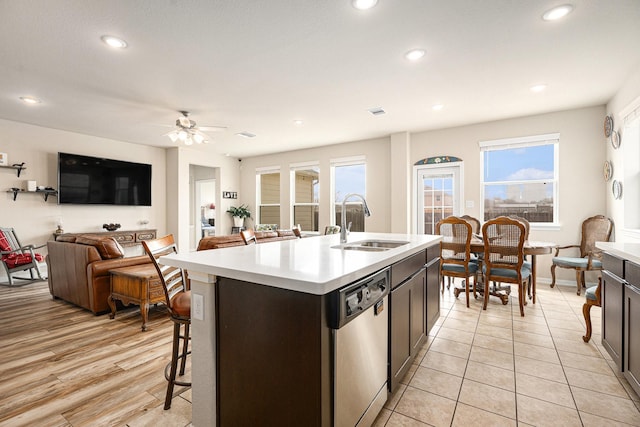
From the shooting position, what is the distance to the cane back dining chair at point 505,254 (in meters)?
3.29

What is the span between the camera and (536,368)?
2197mm

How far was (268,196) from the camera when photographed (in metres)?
8.33

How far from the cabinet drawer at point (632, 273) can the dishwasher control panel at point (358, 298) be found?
138 cm

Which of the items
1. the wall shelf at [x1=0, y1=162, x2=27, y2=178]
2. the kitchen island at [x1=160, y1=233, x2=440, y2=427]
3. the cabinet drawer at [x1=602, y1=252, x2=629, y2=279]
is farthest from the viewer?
the wall shelf at [x1=0, y1=162, x2=27, y2=178]

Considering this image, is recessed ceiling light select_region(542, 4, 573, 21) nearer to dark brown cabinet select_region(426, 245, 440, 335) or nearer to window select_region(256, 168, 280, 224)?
dark brown cabinet select_region(426, 245, 440, 335)

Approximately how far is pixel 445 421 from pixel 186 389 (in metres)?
1.59

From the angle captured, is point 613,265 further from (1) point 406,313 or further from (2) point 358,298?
(2) point 358,298

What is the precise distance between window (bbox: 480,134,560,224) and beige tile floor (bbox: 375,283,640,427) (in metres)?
2.33

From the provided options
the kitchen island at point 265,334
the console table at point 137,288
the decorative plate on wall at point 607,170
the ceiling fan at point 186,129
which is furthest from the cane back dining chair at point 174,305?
the decorative plate on wall at point 607,170

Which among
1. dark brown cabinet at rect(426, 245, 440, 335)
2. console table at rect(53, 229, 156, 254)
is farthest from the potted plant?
dark brown cabinet at rect(426, 245, 440, 335)

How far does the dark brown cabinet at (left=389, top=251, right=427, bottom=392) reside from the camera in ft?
5.63

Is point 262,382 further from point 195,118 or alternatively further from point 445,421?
point 195,118

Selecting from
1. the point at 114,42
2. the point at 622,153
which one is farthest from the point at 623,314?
the point at 114,42

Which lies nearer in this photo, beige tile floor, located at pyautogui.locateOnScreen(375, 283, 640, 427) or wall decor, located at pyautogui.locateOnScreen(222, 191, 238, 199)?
beige tile floor, located at pyautogui.locateOnScreen(375, 283, 640, 427)
